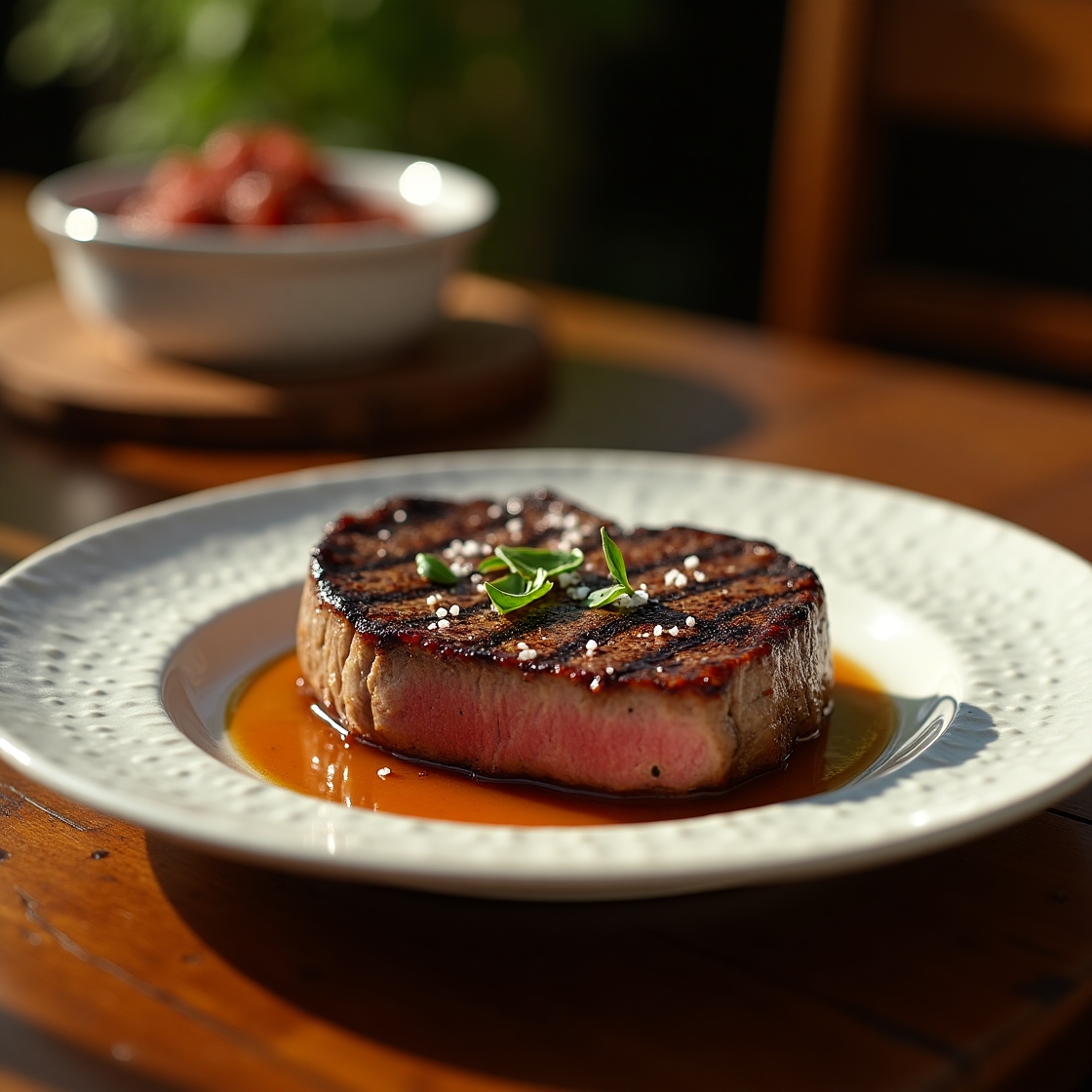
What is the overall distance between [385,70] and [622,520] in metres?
4.20

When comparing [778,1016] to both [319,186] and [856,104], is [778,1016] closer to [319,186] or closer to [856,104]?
[319,186]

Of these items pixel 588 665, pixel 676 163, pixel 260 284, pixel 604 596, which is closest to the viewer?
pixel 588 665

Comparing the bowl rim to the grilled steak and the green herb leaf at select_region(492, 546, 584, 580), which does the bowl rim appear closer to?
the grilled steak

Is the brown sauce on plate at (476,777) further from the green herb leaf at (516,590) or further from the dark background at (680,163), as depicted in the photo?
the dark background at (680,163)

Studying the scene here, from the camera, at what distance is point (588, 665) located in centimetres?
138

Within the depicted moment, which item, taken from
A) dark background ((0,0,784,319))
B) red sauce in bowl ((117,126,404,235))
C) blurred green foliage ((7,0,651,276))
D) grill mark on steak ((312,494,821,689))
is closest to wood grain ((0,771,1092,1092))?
grill mark on steak ((312,494,821,689))

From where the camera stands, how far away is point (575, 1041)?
3.25ft

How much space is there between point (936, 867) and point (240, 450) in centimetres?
168

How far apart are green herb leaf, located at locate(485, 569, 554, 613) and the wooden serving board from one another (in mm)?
1126

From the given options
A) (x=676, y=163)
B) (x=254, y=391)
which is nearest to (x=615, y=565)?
(x=254, y=391)

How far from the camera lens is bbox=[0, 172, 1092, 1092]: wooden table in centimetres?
97

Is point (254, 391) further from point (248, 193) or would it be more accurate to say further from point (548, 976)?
point (548, 976)

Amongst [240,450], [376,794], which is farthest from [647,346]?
[376,794]

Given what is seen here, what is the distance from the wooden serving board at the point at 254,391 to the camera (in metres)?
2.55
